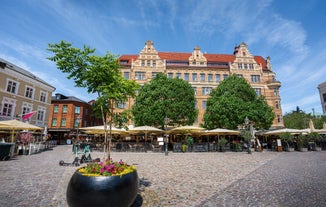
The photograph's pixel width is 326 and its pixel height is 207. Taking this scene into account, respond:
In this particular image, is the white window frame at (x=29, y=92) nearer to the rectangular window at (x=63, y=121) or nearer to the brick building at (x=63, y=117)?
the brick building at (x=63, y=117)

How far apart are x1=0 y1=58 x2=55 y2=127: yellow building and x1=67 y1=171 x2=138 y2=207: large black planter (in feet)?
69.5

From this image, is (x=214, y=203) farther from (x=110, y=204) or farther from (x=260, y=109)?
(x=260, y=109)

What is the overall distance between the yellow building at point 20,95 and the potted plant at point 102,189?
21.2 m

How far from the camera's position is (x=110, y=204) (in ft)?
11.1

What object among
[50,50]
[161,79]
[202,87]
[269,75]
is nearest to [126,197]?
[50,50]

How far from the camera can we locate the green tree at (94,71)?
4.87 metres

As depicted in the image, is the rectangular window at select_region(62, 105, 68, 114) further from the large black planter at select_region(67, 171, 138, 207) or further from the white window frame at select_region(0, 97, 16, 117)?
the large black planter at select_region(67, 171, 138, 207)

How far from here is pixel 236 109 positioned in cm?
2436

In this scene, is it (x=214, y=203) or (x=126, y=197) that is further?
(x=214, y=203)

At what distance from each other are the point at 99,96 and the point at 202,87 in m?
33.0

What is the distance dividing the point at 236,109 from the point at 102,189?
78.5 feet

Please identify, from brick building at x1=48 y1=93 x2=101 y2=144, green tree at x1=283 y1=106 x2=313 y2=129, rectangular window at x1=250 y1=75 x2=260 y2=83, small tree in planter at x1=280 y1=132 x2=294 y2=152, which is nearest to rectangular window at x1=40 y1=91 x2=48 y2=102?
brick building at x1=48 y1=93 x2=101 y2=144

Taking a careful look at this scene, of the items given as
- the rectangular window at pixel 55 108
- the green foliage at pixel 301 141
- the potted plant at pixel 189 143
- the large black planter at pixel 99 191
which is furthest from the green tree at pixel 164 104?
the rectangular window at pixel 55 108

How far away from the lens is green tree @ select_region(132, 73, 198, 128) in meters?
24.7
